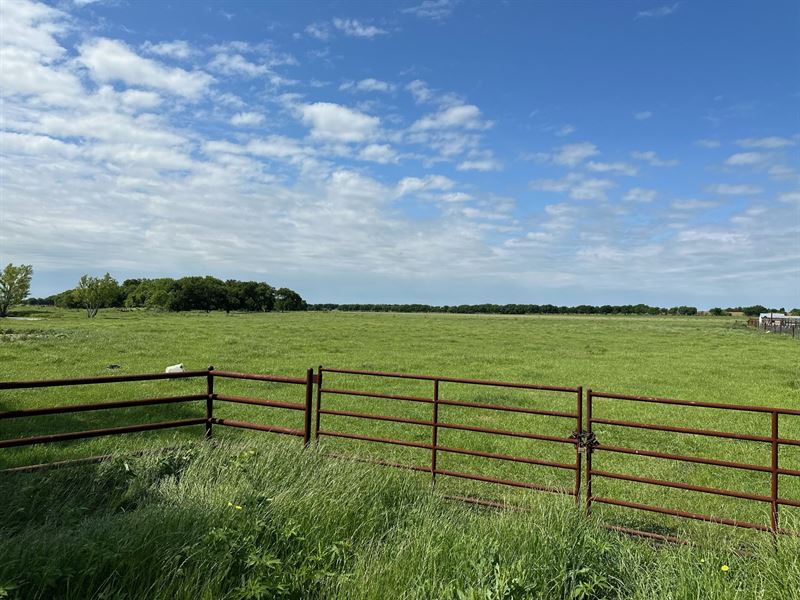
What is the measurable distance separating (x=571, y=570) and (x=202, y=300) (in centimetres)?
13095

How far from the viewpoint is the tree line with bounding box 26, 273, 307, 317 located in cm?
9100

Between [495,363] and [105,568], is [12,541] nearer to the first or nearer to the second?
[105,568]

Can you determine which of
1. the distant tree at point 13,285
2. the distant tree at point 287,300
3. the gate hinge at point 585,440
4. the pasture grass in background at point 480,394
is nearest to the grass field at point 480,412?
the pasture grass in background at point 480,394

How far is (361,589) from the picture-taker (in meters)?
3.92

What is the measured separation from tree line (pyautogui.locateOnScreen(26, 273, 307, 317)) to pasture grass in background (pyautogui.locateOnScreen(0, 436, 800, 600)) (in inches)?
3618

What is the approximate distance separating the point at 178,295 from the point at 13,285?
43217mm

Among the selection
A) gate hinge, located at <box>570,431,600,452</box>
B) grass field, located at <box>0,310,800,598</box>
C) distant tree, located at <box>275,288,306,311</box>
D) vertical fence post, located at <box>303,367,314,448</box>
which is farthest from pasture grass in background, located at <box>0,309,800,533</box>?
distant tree, located at <box>275,288,306,311</box>

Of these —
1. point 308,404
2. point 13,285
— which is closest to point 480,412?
point 308,404

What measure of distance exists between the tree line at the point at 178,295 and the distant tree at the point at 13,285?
9.54 meters

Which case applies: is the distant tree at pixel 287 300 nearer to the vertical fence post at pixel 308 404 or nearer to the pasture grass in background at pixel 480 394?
the pasture grass in background at pixel 480 394

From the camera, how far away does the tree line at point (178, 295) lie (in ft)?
299

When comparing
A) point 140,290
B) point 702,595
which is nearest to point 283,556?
point 702,595

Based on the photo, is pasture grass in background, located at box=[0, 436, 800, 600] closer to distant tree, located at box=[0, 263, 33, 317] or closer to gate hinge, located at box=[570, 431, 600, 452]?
gate hinge, located at box=[570, 431, 600, 452]

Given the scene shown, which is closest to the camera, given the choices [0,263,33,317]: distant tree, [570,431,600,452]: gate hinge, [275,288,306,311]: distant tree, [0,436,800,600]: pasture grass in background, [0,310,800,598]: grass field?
[0,436,800,600]: pasture grass in background
